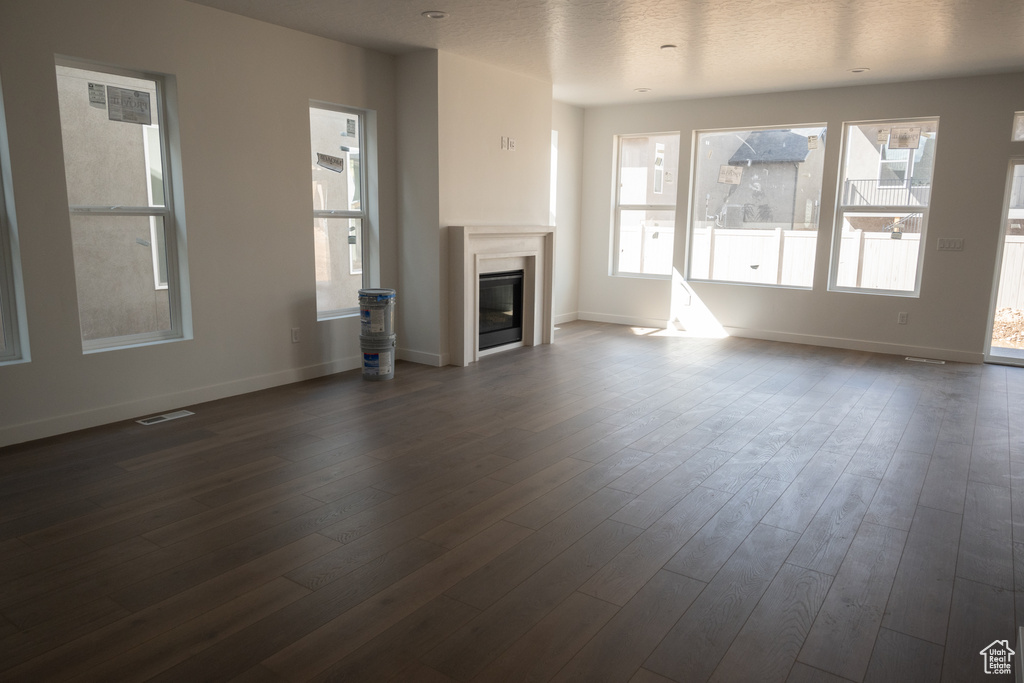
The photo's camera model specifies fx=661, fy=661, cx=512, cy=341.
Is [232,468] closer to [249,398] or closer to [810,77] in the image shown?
[249,398]

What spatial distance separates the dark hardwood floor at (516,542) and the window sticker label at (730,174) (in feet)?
11.7

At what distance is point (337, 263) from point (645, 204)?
13.6 feet

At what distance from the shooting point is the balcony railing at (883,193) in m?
6.55

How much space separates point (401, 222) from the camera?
597 cm

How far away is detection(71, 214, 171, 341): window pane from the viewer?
4070mm

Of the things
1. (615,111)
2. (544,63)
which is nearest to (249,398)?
(544,63)

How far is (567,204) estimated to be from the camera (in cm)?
827

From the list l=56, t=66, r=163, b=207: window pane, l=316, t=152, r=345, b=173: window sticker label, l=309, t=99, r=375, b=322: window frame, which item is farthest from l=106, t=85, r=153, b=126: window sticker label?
l=309, t=99, r=375, b=322: window frame

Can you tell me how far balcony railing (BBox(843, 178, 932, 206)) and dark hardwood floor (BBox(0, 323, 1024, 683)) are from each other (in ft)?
8.82

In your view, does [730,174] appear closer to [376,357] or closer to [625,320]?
[625,320]

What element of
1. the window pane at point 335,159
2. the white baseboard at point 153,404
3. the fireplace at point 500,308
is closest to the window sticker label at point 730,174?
the fireplace at point 500,308

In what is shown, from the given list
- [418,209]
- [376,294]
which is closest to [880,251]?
[418,209]

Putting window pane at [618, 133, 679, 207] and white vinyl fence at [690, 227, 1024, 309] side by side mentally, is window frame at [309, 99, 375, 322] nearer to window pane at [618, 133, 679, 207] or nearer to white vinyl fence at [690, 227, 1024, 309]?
window pane at [618, 133, 679, 207]

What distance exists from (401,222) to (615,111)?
3566 millimetres
